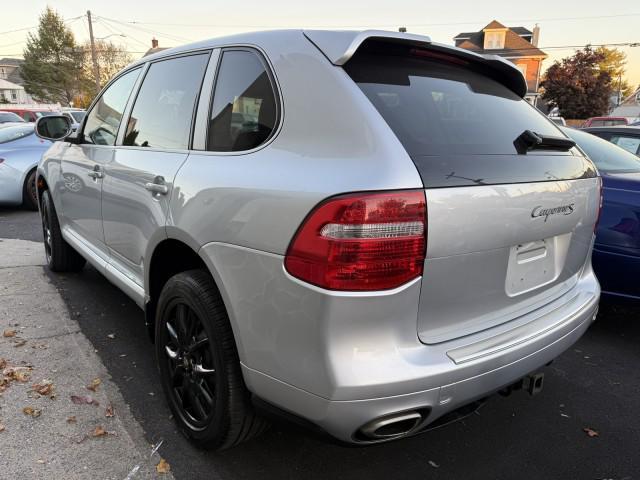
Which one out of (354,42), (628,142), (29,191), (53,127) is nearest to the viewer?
(354,42)

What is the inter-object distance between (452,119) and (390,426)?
118cm

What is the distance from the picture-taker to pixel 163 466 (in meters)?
2.25

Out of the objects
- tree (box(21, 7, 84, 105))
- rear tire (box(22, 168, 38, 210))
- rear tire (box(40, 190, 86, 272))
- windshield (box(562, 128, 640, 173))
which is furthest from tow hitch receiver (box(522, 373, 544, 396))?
tree (box(21, 7, 84, 105))

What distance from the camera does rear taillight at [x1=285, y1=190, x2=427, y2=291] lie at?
1556 mm

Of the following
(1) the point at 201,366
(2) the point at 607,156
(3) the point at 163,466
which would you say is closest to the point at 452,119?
(1) the point at 201,366

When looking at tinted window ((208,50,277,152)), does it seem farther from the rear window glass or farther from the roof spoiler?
the rear window glass

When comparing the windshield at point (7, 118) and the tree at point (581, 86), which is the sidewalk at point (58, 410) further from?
the tree at point (581, 86)

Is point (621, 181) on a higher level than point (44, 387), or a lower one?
higher

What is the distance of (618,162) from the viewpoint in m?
3.87

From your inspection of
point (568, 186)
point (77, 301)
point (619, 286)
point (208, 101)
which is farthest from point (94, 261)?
point (619, 286)

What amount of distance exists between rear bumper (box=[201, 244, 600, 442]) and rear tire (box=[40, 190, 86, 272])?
3.25 m

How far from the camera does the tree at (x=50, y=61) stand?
52.6m

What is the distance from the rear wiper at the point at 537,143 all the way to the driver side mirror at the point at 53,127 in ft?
11.7

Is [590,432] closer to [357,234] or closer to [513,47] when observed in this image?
[357,234]
